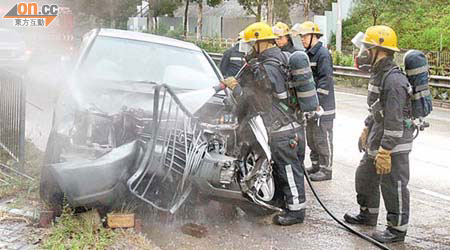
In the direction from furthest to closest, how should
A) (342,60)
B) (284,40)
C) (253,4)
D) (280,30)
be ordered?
(253,4)
(342,60)
(284,40)
(280,30)

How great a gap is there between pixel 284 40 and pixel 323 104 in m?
0.88

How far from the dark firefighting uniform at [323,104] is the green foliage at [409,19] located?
1526cm

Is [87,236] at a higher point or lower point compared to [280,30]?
lower

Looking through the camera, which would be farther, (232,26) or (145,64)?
(232,26)

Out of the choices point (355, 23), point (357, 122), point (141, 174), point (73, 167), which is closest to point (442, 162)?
point (357, 122)

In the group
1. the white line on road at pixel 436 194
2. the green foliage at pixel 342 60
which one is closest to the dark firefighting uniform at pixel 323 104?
the white line on road at pixel 436 194

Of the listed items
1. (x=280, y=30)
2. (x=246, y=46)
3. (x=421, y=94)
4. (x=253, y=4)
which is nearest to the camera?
(x=421, y=94)

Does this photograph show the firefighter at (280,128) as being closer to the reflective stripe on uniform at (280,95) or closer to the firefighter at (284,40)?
the reflective stripe on uniform at (280,95)

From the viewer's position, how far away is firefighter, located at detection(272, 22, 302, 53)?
6098 mm

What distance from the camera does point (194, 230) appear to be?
4641 mm

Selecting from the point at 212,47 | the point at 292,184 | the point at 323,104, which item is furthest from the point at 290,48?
the point at 212,47

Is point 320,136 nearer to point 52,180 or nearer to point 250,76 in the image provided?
point 250,76

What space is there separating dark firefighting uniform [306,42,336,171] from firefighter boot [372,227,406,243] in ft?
6.27

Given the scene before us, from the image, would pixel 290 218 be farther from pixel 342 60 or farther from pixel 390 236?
→ pixel 342 60
